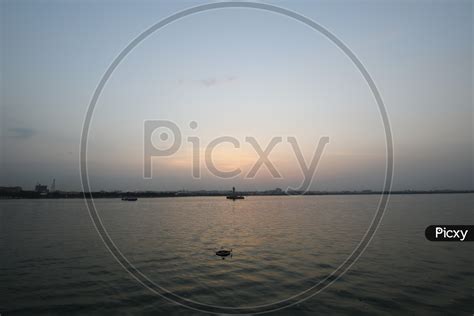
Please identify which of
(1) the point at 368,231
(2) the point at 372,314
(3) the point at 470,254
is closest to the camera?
(2) the point at 372,314

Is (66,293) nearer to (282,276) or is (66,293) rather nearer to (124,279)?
(124,279)

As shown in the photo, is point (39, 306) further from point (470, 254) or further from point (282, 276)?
point (470, 254)

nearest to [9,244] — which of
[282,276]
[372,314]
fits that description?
[282,276]

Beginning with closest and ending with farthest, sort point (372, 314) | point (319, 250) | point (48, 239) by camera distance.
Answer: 1. point (372, 314)
2. point (319, 250)
3. point (48, 239)

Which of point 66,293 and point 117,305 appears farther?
point 66,293

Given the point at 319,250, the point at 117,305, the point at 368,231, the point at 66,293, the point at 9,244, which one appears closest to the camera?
the point at 117,305

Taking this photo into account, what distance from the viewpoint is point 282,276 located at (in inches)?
922

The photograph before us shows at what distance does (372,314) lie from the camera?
16484mm

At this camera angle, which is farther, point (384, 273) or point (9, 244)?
point (9, 244)

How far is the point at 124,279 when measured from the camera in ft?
74.7

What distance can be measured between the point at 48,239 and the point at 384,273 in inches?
1592

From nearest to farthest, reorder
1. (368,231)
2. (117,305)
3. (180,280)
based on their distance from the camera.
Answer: (117,305), (180,280), (368,231)

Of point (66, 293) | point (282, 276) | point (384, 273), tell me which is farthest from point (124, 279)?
point (384, 273)

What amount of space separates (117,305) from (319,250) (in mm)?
22550
